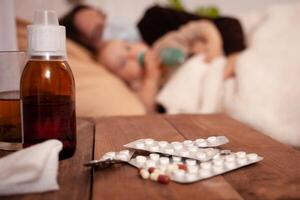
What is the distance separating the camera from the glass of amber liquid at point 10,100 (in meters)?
0.52

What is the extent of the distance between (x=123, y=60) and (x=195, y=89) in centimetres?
27

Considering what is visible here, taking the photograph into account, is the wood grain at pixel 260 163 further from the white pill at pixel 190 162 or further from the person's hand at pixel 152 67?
the person's hand at pixel 152 67

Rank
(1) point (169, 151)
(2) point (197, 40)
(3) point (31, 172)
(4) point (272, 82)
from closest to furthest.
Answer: (3) point (31, 172) < (1) point (169, 151) < (4) point (272, 82) < (2) point (197, 40)

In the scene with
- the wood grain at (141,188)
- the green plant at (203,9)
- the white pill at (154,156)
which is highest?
the green plant at (203,9)

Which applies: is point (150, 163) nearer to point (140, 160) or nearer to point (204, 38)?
point (140, 160)

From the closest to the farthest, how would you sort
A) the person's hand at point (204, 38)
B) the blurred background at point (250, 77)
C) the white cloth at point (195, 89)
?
the blurred background at point (250, 77), the white cloth at point (195, 89), the person's hand at point (204, 38)

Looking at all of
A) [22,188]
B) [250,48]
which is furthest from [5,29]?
[250,48]

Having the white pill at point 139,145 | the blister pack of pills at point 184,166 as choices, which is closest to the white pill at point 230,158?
the blister pack of pills at point 184,166

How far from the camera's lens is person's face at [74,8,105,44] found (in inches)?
56.4

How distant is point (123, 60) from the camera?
4.47 ft

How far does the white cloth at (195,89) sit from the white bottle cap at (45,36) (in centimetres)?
81

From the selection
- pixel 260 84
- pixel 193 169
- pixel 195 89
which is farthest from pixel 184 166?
pixel 195 89

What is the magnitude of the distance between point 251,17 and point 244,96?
53 cm

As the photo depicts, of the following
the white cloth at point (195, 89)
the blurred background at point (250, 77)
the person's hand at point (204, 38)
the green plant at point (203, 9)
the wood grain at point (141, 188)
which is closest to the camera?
the wood grain at point (141, 188)
